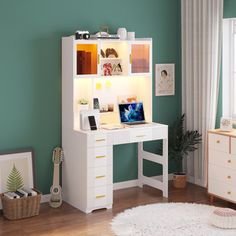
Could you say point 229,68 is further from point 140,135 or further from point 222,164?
point 140,135

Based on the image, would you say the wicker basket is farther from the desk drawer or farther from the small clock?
the small clock

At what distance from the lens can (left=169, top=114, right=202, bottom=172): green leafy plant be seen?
603cm

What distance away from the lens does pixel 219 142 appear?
5.33 meters

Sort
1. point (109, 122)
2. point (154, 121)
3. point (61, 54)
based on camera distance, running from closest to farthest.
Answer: point (61, 54) → point (109, 122) → point (154, 121)

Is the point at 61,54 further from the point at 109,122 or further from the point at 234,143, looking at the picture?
the point at 234,143

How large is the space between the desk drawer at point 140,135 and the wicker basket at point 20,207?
116 cm

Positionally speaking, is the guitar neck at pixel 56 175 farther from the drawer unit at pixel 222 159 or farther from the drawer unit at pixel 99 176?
the drawer unit at pixel 222 159

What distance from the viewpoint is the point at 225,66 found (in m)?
5.86

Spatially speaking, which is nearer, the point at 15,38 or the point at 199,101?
the point at 15,38

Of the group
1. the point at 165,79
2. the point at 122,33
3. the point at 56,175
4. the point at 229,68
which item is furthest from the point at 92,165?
the point at 229,68

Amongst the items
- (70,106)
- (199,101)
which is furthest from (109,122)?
(199,101)

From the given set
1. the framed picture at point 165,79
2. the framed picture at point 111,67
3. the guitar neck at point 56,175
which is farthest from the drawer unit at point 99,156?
the framed picture at point 165,79


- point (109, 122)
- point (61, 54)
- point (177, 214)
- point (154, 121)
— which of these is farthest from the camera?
point (154, 121)

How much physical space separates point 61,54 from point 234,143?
204 cm
